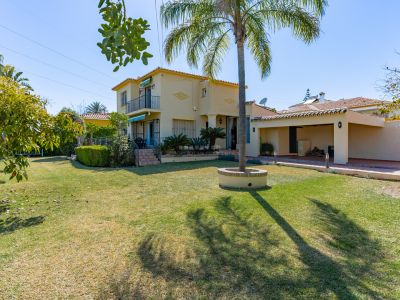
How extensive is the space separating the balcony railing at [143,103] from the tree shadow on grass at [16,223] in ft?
64.7

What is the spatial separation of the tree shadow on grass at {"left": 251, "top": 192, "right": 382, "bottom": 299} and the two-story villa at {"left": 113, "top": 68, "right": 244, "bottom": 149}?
20566mm

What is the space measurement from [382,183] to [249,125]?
50.0ft

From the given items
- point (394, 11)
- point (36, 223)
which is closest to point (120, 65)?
point (36, 223)

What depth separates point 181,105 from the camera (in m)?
27.2

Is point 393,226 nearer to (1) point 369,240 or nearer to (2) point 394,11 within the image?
(1) point 369,240

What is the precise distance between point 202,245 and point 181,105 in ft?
74.8

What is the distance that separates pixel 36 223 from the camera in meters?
6.97

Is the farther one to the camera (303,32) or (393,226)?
(303,32)

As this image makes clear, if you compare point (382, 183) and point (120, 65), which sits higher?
point (120, 65)

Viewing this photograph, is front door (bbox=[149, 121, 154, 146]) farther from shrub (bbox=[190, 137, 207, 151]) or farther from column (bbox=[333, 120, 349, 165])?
column (bbox=[333, 120, 349, 165])

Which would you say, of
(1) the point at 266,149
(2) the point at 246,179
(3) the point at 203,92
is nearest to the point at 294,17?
(2) the point at 246,179

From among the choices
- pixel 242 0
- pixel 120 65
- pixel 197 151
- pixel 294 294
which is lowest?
pixel 294 294

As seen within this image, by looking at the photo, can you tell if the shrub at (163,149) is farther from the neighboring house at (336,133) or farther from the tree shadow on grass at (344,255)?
the tree shadow on grass at (344,255)

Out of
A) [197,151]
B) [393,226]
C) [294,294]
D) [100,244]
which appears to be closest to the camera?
[294,294]
